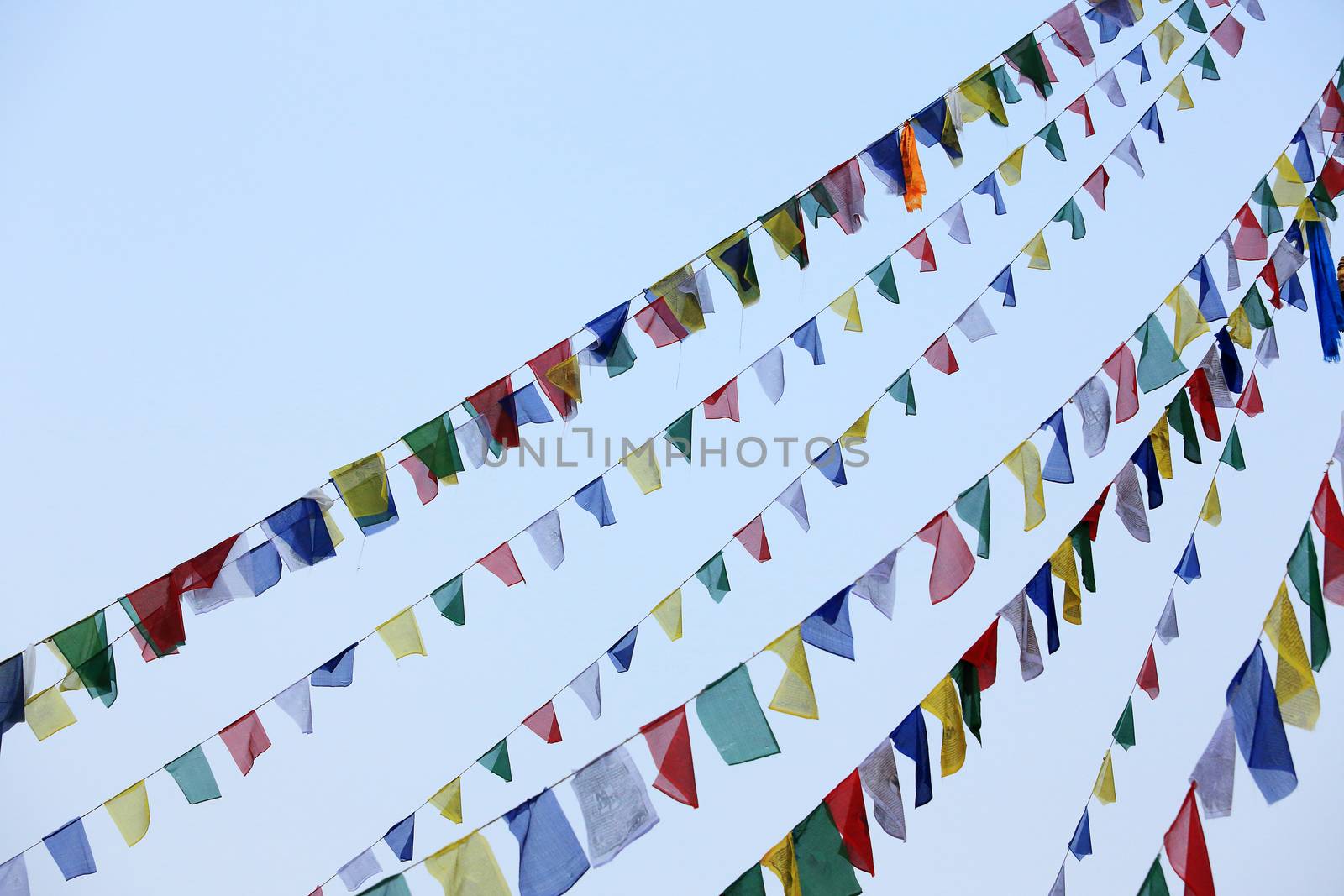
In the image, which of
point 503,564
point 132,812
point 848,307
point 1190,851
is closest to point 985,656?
point 1190,851

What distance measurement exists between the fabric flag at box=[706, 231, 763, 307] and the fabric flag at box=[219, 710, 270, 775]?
1443 millimetres

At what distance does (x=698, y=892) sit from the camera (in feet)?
11.6

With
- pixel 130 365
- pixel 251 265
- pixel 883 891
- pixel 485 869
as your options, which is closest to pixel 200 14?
pixel 251 265

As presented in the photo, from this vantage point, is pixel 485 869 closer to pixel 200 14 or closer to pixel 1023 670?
pixel 1023 670

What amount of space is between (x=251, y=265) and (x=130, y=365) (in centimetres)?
53

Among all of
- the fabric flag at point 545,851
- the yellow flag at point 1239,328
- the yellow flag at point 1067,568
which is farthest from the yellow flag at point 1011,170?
the fabric flag at point 545,851

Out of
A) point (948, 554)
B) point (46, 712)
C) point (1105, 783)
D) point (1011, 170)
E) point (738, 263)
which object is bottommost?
point (1105, 783)

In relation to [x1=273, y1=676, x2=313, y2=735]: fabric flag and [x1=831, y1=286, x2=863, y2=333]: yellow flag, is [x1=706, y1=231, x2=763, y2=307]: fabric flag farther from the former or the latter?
Answer: [x1=273, y1=676, x2=313, y2=735]: fabric flag

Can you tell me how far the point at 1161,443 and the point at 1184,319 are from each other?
0.33 metres

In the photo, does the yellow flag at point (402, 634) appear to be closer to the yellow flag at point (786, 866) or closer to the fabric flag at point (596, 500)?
the fabric flag at point (596, 500)

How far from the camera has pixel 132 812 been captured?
7.50 ft

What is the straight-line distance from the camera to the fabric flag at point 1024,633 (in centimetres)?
218

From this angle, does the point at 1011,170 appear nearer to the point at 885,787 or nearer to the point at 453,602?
the point at 885,787

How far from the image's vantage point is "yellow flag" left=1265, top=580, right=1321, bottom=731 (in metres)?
1.77
